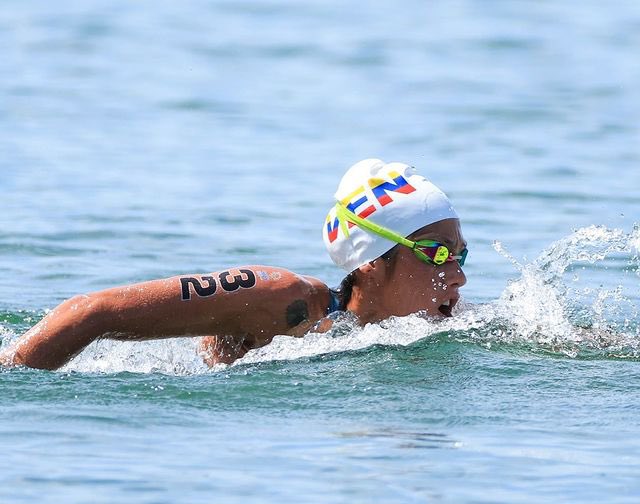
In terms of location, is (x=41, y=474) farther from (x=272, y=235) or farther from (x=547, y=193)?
(x=547, y=193)

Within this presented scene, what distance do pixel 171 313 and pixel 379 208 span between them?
4.27 ft

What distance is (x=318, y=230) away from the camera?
1370cm

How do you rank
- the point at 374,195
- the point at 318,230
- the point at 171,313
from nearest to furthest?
1. the point at 171,313
2. the point at 374,195
3. the point at 318,230

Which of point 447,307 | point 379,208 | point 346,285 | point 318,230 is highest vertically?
point 379,208

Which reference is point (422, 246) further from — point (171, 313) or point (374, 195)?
point (171, 313)

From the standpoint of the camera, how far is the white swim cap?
774 centimetres

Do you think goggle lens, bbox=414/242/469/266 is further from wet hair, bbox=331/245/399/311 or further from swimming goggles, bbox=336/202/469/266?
wet hair, bbox=331/245/399/311

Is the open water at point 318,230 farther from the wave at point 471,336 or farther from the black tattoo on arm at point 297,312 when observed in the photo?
the black tattoo on arm at point 297,312

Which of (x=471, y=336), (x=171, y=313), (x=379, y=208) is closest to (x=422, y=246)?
(x=379, y=208)

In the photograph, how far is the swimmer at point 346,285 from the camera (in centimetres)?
714

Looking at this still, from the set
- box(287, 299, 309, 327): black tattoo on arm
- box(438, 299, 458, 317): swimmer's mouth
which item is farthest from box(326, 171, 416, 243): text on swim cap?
box(438, 299, 458, 317): swimmer's mouth

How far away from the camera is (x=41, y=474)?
605 cm

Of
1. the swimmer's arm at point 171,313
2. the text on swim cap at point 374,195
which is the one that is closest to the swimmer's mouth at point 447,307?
the text on swim cap at point 374,195

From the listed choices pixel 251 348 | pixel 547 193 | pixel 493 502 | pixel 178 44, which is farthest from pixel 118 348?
pixel 178 44
